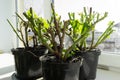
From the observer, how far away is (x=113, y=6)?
95 centimetres

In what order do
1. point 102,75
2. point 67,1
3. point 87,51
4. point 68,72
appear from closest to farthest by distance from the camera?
point 68,72
point 87,51
point 102,75
point 67,1

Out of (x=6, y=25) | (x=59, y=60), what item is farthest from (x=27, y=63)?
(x=6, y=25)

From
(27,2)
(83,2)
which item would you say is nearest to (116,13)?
(83,2)

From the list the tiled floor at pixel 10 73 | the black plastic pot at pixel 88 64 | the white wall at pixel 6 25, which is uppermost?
the white wall at pixel 6 25

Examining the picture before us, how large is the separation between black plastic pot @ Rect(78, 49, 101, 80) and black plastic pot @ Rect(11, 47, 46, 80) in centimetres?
19

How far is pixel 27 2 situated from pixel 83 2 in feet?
1.74

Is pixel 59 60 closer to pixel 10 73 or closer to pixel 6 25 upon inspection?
pixel 10 73

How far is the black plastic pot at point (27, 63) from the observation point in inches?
29.1

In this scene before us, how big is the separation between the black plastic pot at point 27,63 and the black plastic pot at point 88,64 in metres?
0.19

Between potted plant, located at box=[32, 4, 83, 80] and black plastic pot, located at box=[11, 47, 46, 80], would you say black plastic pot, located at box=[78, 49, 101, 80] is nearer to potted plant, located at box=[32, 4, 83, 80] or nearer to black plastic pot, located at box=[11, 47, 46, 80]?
potted plant, located at box=[32, 4, 83, 80]

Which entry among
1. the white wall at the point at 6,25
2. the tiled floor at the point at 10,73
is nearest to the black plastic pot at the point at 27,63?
the tiled floor at the point at 10,73

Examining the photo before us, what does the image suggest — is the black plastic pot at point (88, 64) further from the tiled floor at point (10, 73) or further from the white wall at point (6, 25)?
the white wall at point (6, 25)

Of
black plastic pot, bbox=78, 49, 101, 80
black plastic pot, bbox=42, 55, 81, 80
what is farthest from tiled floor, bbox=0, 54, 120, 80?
black plastic pot, bbox=42, 55, 81, 80

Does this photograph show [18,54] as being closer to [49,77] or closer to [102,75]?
[49,77]
